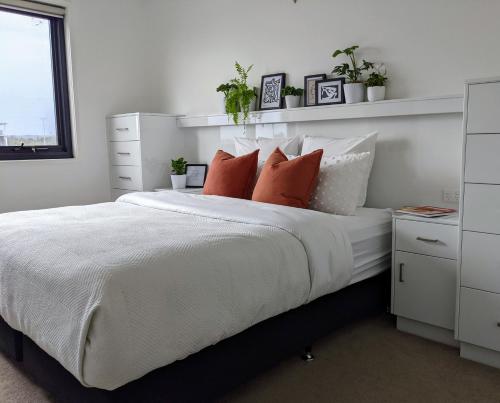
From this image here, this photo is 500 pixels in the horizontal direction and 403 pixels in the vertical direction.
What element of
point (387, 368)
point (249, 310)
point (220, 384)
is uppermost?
point (249, 310)

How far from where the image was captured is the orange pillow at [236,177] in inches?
118

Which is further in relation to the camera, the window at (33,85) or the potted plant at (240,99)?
the window at (33,85)

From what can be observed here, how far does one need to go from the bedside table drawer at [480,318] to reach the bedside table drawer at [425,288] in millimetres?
100

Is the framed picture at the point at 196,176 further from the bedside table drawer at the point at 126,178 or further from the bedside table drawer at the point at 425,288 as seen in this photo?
the bedside table drawer at the point at 425,288

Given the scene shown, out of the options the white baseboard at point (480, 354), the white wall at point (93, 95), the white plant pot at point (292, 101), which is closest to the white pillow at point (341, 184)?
the white plant pot at point (292, 101)

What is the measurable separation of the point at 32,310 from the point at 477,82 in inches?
80.7

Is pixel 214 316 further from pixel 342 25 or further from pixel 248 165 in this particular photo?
pixel 342 25

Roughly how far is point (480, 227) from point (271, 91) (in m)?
1.92

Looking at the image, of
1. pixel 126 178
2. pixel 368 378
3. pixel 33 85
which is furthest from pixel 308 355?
pixel 33 85

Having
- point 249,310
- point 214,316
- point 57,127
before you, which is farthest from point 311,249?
point 57,127

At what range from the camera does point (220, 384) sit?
1.73 meters

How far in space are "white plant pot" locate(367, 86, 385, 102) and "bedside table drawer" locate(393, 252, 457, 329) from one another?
99cm

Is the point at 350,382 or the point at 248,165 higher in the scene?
the point at 248,165

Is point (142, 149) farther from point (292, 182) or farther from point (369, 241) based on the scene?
point (369, 241)
